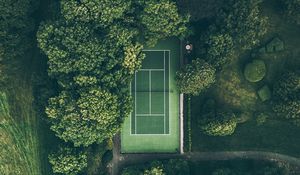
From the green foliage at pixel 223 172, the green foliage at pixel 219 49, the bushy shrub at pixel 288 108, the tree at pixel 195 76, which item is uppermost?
the green foliage at pixel 219 49

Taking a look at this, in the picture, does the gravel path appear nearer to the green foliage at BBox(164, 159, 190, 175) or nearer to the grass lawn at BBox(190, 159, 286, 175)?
the grass lawn at BBox(190, 159, 286, 175)

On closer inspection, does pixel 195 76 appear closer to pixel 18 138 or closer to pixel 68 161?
pixel 68 161

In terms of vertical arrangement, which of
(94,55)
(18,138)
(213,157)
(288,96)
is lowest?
(213,157)

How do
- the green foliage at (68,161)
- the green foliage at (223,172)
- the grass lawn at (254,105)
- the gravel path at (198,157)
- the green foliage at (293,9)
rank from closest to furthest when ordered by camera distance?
the green foliage at (68,161) → the green foliage at (293,9) → the green foliage at (223,172) → the grass lawn at (254,105) → the gravel path at (198,157)

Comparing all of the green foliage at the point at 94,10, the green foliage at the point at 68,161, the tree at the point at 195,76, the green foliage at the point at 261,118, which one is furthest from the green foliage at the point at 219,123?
the green foliage at the point at 94,10

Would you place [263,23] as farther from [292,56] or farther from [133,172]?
[133,172]

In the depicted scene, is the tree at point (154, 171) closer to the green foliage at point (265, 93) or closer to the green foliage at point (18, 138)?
the green foliage at point (18, 138)

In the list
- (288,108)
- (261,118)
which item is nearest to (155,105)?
(261,118)
